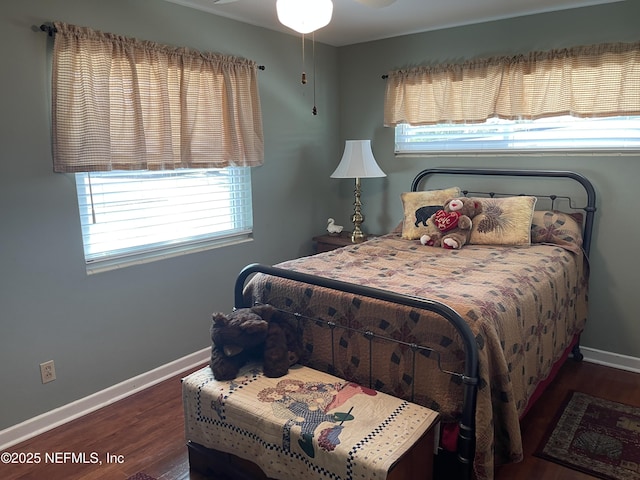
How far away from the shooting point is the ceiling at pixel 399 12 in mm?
2967

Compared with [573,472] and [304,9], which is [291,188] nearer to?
[304,9]

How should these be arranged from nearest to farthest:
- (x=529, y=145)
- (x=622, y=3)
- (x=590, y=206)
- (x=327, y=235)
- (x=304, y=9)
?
(x=304, y=9) → (x=622, y=3) → (x=590, y=206) → (x=529, y=145) → (x=327, y=235)

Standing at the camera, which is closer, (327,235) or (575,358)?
(575,358)

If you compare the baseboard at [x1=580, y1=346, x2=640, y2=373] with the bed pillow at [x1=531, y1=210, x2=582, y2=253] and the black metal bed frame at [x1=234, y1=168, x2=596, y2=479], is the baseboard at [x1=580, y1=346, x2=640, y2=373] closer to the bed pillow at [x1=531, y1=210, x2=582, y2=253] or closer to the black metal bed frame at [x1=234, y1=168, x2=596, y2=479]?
the bed pillow at [x1=531, y1=210, x2=582, y2=253]

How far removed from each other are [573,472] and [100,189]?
2799mm

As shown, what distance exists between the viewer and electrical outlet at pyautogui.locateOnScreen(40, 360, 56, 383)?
2.50 m

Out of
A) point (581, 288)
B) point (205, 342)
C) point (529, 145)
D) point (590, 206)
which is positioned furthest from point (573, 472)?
point (205, 342)

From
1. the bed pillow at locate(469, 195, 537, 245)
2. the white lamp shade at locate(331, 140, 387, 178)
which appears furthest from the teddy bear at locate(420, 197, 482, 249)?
the white lamp shade at locate(331, 140, 387, 178)

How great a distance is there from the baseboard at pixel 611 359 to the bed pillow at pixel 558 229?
79 centimetres

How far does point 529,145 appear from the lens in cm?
334

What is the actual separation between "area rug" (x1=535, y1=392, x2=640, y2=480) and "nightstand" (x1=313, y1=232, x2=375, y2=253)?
6.35 ft

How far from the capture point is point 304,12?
186 centimetres

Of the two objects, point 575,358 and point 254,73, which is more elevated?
point 254,73

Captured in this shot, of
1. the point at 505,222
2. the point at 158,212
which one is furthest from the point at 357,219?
the point at 158,212
